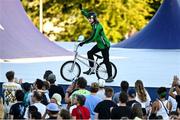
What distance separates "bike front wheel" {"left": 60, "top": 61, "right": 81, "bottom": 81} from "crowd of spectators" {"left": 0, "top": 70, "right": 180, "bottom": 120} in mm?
3405

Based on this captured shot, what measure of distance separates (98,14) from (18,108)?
32.2 meters

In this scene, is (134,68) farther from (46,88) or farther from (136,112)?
(136,112)

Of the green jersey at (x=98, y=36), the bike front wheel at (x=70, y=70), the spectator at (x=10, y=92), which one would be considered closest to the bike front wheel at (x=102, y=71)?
the bike front wheel at (x=70, y=70)

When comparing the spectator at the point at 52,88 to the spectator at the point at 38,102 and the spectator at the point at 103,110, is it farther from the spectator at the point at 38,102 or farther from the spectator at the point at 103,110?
the spectator at the point at 103,110

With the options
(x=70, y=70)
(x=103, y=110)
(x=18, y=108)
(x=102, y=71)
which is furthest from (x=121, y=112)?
(x=102, y=71)

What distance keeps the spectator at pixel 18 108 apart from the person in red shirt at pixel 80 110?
78 centimetres

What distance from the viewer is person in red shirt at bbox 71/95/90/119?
9.42 metres

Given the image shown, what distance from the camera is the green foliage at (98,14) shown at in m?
41.7

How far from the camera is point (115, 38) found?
4147 cm

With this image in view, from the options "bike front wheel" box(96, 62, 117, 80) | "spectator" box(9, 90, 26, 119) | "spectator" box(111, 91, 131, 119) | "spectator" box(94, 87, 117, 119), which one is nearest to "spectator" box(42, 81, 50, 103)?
"spectator" box(9, 90, 26, 119)

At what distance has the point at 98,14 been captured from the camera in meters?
42.0

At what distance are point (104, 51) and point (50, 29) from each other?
29438 millimetres

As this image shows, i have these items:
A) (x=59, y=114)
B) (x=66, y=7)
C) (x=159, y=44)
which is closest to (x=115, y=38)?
(x=66, y=7)

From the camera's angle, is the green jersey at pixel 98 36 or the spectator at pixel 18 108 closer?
the spectator at pixel 18 108
